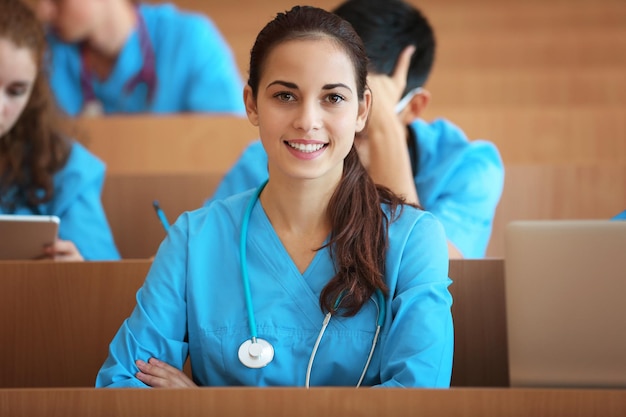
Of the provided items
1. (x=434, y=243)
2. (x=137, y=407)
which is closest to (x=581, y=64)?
(x=434, y=243)

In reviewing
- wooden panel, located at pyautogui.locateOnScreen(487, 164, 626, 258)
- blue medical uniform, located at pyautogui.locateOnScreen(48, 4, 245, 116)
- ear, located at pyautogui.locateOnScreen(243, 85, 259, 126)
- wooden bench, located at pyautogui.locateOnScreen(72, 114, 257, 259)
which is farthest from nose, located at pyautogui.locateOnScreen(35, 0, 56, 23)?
ear, located at pyautogui.locateOnScreen(243, 85, 259, 126)

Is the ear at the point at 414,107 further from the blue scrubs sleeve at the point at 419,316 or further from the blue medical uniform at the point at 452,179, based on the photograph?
the blue scrubs sleeve at the point at 419,316

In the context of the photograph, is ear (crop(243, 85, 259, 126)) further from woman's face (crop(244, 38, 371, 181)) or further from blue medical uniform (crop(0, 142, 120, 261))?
Answer: blue medical uniform (crop(0, 142, 120, 261))

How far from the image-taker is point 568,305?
37.5 inches

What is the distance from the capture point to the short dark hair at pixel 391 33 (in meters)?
1.64

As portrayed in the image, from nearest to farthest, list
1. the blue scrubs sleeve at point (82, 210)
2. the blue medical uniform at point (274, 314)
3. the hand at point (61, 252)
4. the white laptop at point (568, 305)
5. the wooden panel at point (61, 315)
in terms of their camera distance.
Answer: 1. the white laptop at point (568, 305)
2. the blue medical uniform at point (274, 314)
3. the wooden panel at point (61, 315)
4. the hand at point (61, 252)
5. the blue scrubs sleeve at point (82, 210)

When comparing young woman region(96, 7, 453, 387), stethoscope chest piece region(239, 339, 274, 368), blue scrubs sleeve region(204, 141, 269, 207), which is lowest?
stethoscope chest piece region(239, 339, 274, 368)

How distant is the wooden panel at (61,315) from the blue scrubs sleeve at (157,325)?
18 cm

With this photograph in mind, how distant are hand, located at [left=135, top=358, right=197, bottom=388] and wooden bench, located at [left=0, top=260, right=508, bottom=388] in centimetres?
24

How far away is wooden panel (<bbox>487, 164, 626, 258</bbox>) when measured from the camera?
1.87 metres

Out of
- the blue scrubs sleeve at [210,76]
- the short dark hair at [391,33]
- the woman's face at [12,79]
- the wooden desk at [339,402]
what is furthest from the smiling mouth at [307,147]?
the blue scrubs sleeve at [210,76]

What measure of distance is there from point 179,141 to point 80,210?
1.52ft

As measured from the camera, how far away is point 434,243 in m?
1.09

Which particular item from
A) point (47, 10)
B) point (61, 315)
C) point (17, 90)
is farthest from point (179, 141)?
point (61, 315)
